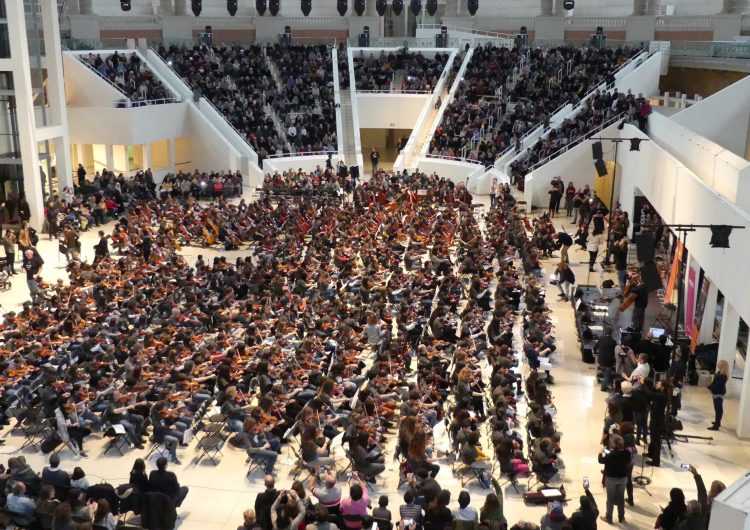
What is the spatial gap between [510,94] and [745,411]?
2773cm

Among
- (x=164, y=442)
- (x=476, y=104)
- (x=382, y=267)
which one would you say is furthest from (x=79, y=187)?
(x=164, y=442)

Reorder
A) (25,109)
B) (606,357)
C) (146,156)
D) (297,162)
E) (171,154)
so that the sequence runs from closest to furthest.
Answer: (606,357) → (25,109) → (146,156) → (297,162) → (171,154)

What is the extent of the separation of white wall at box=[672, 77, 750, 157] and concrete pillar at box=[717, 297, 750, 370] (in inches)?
441

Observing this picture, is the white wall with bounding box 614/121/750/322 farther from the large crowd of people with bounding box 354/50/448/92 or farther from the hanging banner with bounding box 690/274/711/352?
the large crowd of people with bounding box 354/50/448/92

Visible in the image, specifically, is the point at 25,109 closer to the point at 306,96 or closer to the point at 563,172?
the point at 306,96

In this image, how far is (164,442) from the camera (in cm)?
1262

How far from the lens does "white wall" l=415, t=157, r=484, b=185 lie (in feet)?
114

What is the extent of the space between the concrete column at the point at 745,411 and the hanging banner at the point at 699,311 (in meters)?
3.30

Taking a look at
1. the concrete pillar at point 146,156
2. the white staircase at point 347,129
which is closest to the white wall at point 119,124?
the concrete pillar at point 146,156

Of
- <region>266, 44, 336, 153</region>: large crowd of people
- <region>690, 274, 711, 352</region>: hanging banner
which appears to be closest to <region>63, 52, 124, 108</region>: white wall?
<region>266, 44, 336, 153</region>: large crowd of people

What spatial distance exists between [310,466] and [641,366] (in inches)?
231

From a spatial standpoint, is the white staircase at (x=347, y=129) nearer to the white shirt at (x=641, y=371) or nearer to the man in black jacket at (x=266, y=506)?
the white shirt at (x=641, y=371)

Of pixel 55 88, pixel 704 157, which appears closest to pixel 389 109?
pixel 55 88

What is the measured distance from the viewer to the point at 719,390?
13508 mm
